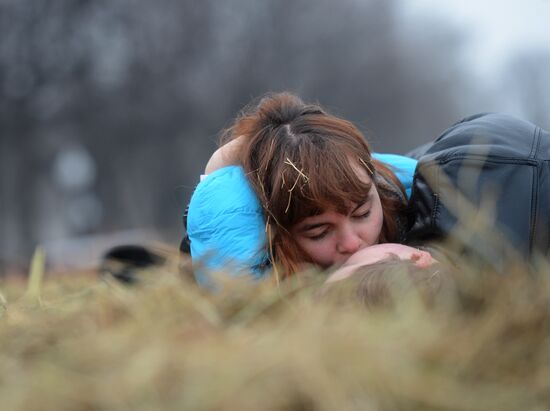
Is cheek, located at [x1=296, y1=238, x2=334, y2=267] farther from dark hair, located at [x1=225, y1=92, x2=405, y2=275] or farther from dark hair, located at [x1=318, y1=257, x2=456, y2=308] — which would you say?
dark hair, located at [x1=318, y1=257, x2=456, y2=308]

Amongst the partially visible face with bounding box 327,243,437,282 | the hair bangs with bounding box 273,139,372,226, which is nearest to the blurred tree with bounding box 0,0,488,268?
the hair bangs with bounding box 273,139,372,226

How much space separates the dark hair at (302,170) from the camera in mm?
3148

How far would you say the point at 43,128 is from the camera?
95.6 feet

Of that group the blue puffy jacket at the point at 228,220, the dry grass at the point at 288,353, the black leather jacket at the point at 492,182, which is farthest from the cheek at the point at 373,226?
the dry grass at the point at 288,353

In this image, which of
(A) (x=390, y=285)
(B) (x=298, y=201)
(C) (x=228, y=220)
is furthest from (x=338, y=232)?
(A) (x=390, y=285)

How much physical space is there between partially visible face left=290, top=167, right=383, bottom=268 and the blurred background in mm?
24178

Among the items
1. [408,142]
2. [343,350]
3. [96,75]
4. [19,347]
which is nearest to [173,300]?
[19,347]

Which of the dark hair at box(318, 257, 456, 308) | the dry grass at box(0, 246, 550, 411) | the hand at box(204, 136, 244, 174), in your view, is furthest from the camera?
the hand at box(204, 136, 244, 174)

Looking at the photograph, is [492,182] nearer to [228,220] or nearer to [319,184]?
[319,184]

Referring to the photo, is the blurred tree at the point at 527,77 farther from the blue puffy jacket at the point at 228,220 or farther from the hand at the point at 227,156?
the blue puffy jacket at the point at 228,220

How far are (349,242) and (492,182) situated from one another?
0.56 meters

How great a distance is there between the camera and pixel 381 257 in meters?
2.53

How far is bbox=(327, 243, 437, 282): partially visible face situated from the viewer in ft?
7.29

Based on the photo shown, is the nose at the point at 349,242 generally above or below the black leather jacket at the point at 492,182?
below
